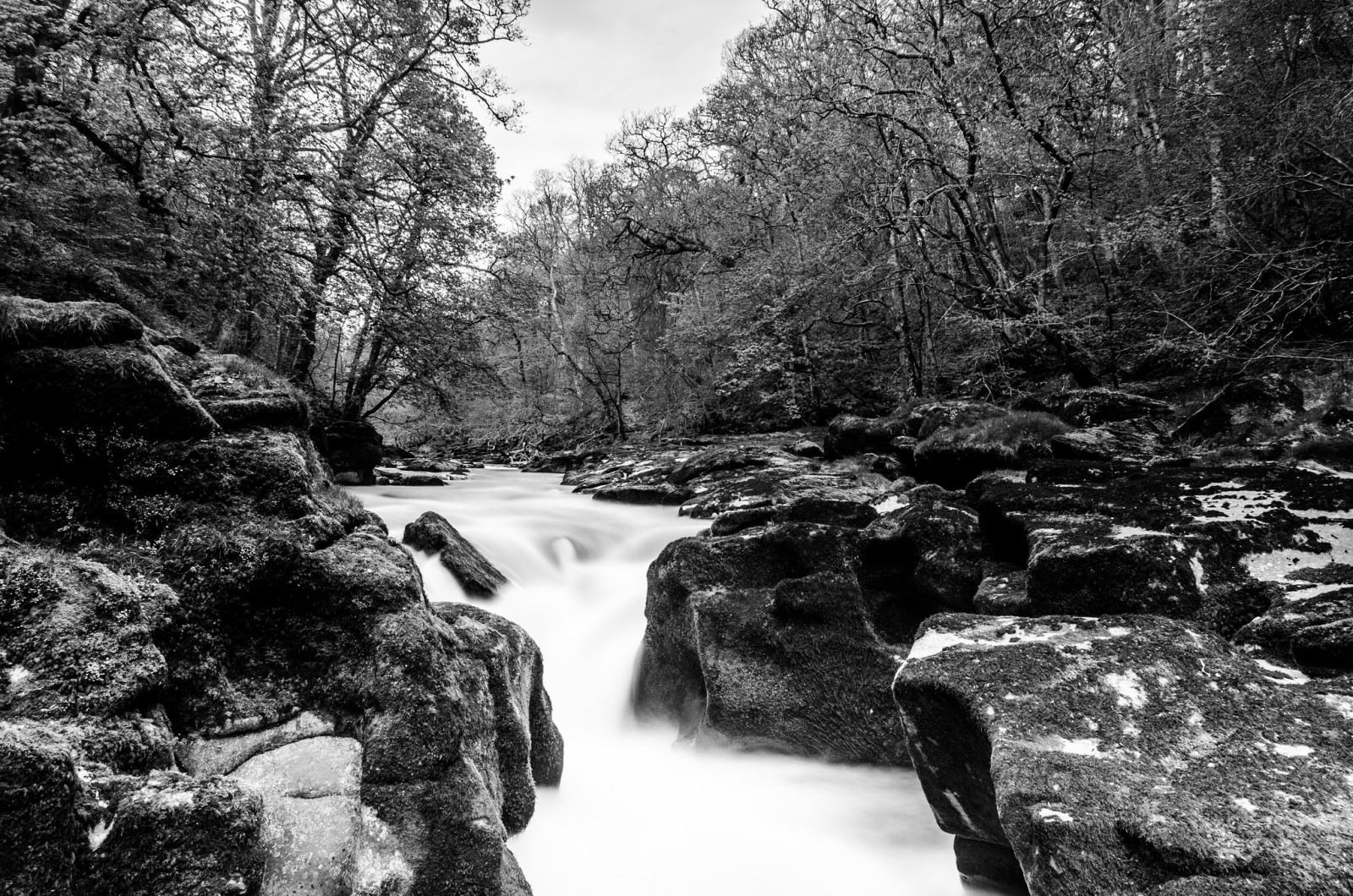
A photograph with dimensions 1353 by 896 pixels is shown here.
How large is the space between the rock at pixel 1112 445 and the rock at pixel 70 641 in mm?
7758

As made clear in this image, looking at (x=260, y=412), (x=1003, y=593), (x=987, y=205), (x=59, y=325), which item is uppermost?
(x=987, y=205)

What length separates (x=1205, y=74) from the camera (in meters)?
9.48

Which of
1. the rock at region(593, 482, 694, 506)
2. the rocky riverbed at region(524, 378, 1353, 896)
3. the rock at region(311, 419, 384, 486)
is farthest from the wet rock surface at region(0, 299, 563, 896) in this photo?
the rock at region(311, 419, 384, 486)

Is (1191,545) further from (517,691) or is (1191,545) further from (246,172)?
(246,172)

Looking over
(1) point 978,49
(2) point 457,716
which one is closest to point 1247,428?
(1) point 978,49

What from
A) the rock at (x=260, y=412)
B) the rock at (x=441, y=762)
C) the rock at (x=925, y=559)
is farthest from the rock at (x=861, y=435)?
the rock at (x=260, y=412)

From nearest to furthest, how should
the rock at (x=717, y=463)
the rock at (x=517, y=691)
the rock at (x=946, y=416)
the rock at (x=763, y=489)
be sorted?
the rock at (x=517, y=691)
the rock at (x=763, y=489)
the rock at (x=946, y=416)
the rock at (x=717, y=463)

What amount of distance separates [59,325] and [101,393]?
42 cm

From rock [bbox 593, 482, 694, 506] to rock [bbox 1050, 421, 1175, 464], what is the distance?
5.87 metres

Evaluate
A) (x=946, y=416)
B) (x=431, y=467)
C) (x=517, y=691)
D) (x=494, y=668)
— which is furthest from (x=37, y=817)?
(x=431, y=467)

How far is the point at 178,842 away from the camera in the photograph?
154cm

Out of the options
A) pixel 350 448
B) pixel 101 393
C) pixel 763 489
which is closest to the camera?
pixel 101 393

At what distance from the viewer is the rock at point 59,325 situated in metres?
2.81

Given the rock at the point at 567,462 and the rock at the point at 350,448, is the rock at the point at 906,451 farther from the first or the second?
the rock at the point at 350,448
